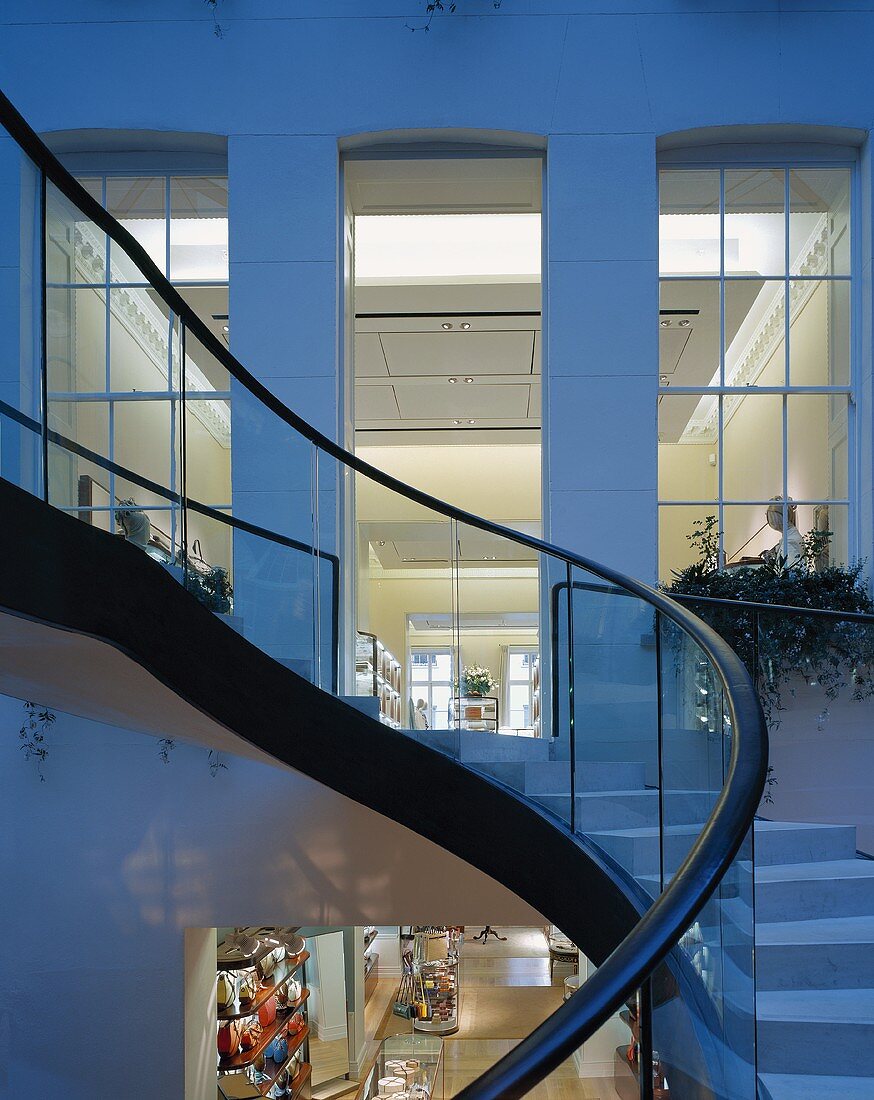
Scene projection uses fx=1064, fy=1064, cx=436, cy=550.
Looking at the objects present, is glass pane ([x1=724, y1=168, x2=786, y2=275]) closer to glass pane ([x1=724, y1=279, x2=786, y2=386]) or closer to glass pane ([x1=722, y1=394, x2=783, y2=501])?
glass pane ([x1=724, y1=279, x2=786, y2=386])

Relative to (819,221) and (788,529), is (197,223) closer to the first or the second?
(819,221)

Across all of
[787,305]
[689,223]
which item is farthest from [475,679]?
[689,223]

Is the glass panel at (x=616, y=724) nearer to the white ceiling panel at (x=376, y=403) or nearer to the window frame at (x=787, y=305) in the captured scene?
the window frame at (x=787, y=305)

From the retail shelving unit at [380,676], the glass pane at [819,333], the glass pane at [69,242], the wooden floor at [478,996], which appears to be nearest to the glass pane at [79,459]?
the glass pane at [69,242]

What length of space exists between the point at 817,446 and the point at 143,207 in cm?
432

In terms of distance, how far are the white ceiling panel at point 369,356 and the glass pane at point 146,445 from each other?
15.8 ft

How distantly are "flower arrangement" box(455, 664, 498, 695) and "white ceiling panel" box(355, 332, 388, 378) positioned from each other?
14.3 ft

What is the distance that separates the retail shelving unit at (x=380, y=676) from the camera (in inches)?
181

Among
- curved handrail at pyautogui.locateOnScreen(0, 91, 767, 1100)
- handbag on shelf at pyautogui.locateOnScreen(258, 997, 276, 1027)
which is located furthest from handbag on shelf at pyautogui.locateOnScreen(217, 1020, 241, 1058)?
curved handrail at pyautogui.locateOnScreen(0, 91, 767, 1100)

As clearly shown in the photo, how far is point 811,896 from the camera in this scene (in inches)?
142

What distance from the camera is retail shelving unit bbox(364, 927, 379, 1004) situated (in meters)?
12.5

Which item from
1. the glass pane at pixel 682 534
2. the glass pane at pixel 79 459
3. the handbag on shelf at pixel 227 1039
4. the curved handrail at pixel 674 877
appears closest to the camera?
the curved handrail at pixel 674 877

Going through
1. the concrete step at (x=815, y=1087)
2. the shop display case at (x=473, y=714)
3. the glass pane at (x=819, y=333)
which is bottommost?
the concrete step at (x=815, y=1087)

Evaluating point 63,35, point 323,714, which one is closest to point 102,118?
point 63,35
